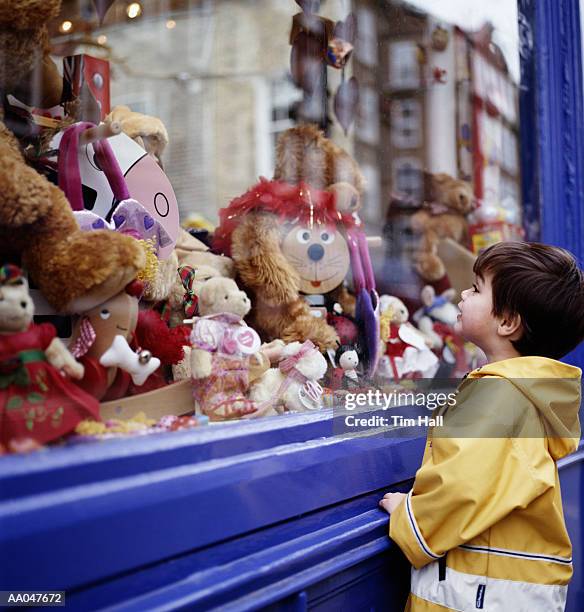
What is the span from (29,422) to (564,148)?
2.24 m

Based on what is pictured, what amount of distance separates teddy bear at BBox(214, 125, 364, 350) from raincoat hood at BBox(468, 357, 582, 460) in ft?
1.56

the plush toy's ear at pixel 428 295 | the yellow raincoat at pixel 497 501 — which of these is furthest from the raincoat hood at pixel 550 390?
the plush toy's ear at pixel 428 295

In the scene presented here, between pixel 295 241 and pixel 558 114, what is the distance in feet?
4.46

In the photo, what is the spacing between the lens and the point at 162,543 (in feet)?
3.17

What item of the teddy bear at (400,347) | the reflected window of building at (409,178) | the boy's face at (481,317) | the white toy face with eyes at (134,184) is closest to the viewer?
the white toy face with eyes at (134,184)

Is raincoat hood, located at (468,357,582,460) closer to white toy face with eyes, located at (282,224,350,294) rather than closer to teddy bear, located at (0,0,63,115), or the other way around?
white toy face with eyes, located at (282,224,350,294)

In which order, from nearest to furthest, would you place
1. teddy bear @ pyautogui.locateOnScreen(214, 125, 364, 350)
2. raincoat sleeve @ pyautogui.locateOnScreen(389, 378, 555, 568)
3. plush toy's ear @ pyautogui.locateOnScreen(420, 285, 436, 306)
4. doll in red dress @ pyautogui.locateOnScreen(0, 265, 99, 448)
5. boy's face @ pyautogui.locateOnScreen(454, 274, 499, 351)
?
doll in red dress @ pyautogui.locateOnScreen(0, 265, 99, 448)
raincoat sleeve @ pyautogui.locateOnScreen(389, 378, 555, 568)
boy's face @ pyautogui.locateOnScreen(454, 274, 499, 351)
teddy bear @ pyautogui.locateOnScreen(214, 125, 364, 350)
plush toy's ear @ pyautogui.locateOnScreen(420, 285, 436, 306)

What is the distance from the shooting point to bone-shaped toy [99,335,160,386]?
43.6 inches

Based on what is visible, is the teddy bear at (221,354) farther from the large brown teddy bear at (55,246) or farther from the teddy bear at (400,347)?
the teddy bear at (400,347)

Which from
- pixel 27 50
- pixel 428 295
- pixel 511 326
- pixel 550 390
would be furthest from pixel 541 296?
pixel 428 295

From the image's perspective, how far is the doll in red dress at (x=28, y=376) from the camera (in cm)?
94

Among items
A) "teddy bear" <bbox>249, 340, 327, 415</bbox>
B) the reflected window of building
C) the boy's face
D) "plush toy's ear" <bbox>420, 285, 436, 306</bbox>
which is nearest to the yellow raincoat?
the boy's face

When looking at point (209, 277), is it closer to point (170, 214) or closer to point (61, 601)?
point (170, 214)

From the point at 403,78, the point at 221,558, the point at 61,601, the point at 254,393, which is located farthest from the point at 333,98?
the point at 61,601
